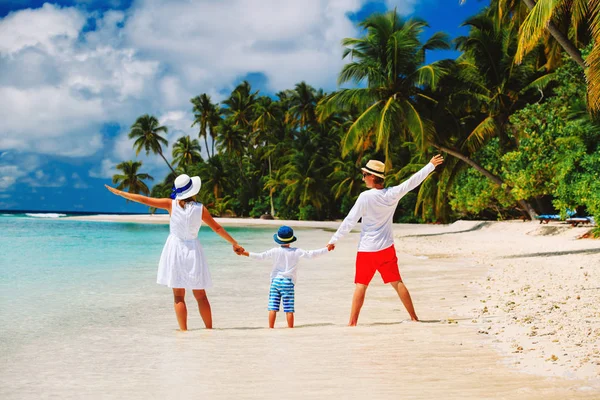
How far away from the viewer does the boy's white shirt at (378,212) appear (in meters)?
5.39

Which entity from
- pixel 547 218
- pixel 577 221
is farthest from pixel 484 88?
pixel 577 221

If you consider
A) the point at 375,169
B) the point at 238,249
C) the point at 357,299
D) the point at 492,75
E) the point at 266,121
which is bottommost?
the point at 357,299

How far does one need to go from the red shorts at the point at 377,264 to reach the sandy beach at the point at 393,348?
1.72ft

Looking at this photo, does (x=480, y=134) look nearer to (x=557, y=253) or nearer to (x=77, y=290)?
(x=557, y=253)

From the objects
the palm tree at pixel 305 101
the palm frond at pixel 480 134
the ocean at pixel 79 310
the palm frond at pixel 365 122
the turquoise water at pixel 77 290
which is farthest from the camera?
the palm tree at pixel 305 101

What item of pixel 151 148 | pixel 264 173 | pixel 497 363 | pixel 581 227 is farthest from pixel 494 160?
pixel 151 148

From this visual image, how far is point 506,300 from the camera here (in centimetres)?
692

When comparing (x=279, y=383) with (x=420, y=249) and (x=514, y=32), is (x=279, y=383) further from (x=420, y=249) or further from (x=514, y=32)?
(x=514, y=32)

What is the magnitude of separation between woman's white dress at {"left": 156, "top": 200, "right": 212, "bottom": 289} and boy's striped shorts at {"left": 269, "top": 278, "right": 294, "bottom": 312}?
867mm

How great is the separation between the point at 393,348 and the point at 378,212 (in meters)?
1.37

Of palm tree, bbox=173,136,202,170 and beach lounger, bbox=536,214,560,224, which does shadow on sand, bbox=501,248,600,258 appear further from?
palm tree, bbox=173,136,202,170

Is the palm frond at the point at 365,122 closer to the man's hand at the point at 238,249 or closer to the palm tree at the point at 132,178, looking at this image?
the man's hand at the point at 238,249

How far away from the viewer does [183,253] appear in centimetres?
528

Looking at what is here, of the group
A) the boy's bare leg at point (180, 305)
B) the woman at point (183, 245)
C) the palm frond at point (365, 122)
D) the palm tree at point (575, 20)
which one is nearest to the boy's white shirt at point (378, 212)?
the woman at point (183, 245)
